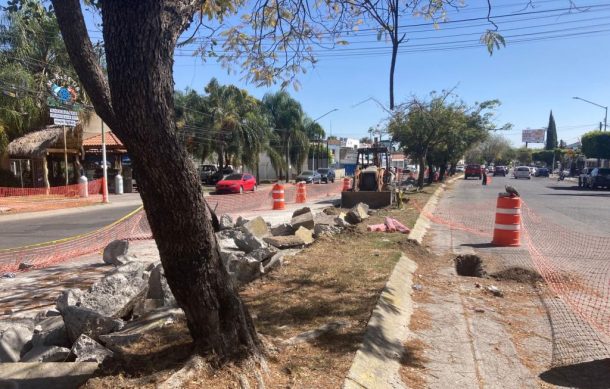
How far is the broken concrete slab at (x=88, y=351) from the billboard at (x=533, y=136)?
163 m

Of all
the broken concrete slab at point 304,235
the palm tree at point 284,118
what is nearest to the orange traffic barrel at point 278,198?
the broken concrete slab at point 304,235

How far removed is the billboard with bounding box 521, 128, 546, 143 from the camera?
5901 inches

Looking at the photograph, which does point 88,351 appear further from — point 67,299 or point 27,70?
point 27,70

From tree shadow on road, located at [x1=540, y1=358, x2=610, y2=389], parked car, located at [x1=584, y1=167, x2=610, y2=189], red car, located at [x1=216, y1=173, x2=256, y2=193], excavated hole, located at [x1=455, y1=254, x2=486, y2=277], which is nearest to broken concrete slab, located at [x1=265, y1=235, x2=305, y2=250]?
excavated hole, located at [x1=455, y1=254, x2=486, y2=277]

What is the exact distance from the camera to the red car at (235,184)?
32.6 metres

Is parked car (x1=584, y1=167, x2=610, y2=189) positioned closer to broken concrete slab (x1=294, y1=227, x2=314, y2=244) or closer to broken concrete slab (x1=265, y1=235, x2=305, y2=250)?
broken concrete slab (x1=294, y1=227, x2=314, y2=244)

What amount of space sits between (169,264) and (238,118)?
131 feet

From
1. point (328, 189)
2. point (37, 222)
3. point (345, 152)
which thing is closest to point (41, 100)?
point (37, 222)

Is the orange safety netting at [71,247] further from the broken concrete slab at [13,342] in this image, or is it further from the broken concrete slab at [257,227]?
the broken concrete slab at [13,342]

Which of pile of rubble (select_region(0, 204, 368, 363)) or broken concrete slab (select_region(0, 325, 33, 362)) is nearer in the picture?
pile of rubble (select_region(0, 204, 368, 363))

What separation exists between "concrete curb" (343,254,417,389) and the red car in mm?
26450

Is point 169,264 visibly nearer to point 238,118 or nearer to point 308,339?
point 308,339

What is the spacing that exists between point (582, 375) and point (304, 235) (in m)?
6.10

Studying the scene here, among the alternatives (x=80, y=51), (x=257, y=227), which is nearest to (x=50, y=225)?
(x=257, y=227)
